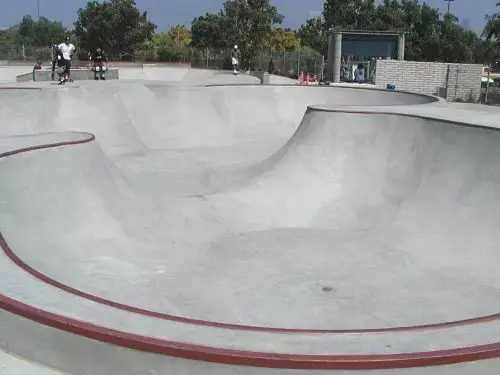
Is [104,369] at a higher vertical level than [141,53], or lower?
lower

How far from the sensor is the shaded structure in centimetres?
2353

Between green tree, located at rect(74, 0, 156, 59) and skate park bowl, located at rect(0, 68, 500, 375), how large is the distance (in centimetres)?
3573

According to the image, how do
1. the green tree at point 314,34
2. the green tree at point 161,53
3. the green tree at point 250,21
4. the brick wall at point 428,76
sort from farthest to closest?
the green tree at point 314,34 → the green tree at point 161,53 → the green tree at point 250,21 → the brick wall at point 428,76

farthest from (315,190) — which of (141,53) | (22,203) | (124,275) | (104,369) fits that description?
(141,53)

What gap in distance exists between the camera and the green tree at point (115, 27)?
44.1m

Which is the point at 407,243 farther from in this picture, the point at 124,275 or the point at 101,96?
the point at 101,96

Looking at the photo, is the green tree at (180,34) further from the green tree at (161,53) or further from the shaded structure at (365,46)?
the shaded structure at (365,46)

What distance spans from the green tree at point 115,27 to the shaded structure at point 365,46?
25891 mm

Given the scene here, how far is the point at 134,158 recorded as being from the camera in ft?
36.3

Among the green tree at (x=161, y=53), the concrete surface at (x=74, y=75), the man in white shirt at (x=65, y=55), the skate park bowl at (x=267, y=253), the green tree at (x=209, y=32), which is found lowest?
the skate park bowl at (x=267, y=253)

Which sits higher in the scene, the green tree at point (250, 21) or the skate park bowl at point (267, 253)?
the green tree at point (250, 21)

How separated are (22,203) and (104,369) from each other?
2.93 metres

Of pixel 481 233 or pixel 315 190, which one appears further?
pixel 315 190

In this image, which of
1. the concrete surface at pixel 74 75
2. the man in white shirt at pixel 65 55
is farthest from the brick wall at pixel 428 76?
the man in white shirt at pixel 65 55
